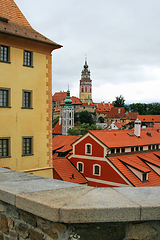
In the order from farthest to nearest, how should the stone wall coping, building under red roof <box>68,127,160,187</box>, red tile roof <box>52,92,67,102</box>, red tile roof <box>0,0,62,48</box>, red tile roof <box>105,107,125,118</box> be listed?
red tile roof <box>52,92,67,102</box>, red tile roof <box>105,107,125,118</box>, building under red roof <box>68,127,160,187</box>, red tile roof <box>0,0,62,48</box>, the stone wall coping

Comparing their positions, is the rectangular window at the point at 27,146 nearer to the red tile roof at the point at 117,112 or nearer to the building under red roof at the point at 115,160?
the building under red roof at the point at 115,160

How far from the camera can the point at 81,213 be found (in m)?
2.61

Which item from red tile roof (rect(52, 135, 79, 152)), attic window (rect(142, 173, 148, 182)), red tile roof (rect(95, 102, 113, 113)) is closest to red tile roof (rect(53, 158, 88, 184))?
attic window (rect(142, 173, 148, 182))

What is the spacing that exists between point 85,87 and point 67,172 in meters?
135

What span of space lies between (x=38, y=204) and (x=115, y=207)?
87cm

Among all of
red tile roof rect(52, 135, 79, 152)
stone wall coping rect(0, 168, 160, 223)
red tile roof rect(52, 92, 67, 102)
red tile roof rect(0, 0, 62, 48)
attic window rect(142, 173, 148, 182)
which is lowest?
attic window rect(142, 173, 148, 182)

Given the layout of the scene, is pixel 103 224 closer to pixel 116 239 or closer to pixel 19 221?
pixel 116 239

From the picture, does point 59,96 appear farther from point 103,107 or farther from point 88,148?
point 88,148

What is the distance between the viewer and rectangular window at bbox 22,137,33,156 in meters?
13.2

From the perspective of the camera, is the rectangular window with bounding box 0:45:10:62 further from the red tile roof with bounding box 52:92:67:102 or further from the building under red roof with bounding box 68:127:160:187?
the red tile roof with bounding box 52:92:67:102

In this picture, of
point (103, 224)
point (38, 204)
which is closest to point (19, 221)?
point (38, 204)

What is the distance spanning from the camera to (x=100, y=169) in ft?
90.4

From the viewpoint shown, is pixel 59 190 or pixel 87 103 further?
pixel 87 103

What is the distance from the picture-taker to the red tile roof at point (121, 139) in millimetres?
29656
